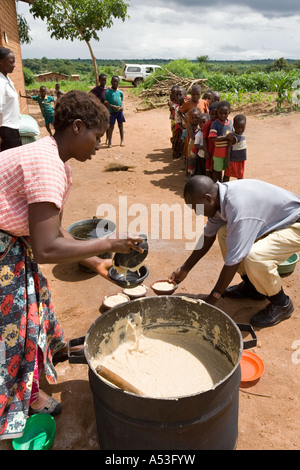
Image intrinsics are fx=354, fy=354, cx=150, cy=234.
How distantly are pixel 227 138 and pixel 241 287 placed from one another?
7.97ft

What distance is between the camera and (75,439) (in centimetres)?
193

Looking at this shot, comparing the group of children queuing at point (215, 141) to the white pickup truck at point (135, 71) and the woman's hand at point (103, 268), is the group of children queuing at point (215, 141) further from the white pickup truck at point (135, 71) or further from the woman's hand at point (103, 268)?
the white pickup truck at point (135, 71)

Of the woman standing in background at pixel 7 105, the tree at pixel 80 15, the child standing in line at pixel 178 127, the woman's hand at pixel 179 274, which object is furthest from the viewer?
the tree at pixel 80 15

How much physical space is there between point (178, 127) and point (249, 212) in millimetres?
5180

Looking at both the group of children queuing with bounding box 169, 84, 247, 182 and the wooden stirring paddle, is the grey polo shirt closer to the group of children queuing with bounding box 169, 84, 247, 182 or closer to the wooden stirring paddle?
the wooden stirring paddle

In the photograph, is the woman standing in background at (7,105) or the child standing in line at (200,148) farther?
the child standing in line at (200,148)

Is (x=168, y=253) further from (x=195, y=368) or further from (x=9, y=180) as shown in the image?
(x=9, y=180)

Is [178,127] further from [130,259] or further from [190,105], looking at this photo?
[130,259]

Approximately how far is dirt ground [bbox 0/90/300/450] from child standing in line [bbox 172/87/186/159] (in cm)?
27

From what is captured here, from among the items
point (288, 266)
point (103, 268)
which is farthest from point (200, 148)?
point (103, 268)

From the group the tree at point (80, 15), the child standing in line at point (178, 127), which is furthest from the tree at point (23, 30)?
the child standing in line at point (178, 127)

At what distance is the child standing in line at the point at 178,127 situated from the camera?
266 inches

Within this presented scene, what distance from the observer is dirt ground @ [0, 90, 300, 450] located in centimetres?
199

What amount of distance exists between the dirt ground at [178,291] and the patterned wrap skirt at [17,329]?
0.28m
